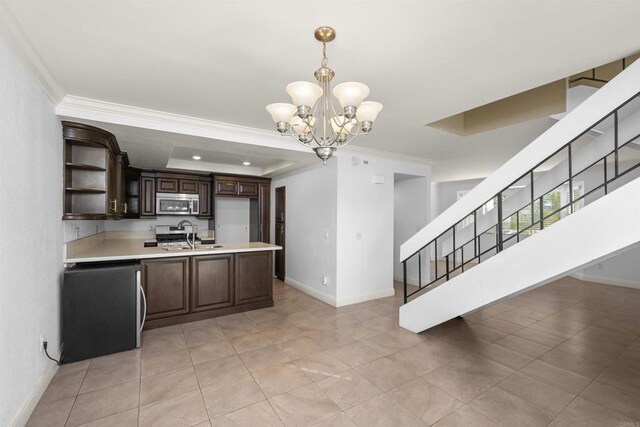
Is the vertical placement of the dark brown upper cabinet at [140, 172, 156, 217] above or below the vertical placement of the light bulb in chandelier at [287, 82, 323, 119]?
below

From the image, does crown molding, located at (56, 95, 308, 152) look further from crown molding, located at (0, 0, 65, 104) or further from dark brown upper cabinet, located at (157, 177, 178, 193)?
dark brown upper cabinet, located at (157, 177, 178, 193)

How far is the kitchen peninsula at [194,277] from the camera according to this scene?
337 cm

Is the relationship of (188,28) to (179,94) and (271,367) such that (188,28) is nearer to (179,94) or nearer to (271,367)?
(179,94)

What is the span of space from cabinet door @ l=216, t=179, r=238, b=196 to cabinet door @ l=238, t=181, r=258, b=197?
84 mm

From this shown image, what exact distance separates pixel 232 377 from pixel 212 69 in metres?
2.47

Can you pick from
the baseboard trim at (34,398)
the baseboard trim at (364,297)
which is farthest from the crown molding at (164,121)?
the baseboard trim at (364,297)

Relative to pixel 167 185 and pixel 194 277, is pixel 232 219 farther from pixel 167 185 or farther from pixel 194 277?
pixel 194 277

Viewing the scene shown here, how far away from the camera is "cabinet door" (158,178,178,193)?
18.0ft

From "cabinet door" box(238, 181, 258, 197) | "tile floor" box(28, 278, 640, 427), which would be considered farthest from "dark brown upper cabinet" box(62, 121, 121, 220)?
"cabinet door" box(238, 181, 258, 197)

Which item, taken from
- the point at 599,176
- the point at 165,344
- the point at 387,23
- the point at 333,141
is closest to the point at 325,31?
the point at 387,23

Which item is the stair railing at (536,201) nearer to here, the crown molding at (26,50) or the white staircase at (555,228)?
the white staircase at (555,228)

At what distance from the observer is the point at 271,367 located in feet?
8.47

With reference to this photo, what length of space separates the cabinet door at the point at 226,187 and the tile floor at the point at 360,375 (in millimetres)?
2819

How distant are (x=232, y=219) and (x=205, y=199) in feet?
2.72
